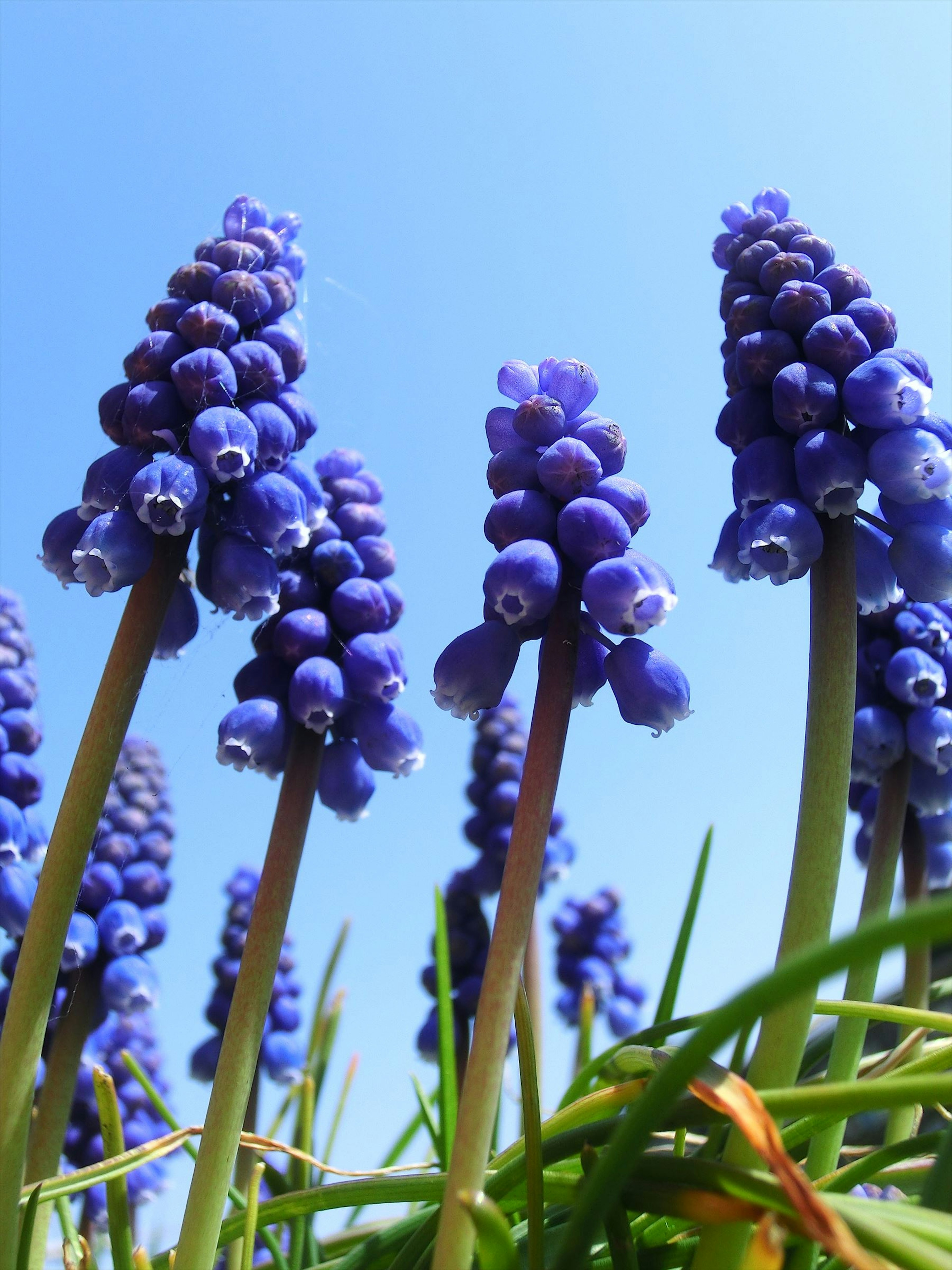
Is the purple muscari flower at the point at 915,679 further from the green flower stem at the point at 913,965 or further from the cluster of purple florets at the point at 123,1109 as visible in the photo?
the cluster of purple florets at the point at 123,1109

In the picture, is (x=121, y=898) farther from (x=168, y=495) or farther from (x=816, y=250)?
(x=816, y=250)

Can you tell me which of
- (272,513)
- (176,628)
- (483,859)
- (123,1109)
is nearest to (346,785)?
(176,628)

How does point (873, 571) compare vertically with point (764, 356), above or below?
below

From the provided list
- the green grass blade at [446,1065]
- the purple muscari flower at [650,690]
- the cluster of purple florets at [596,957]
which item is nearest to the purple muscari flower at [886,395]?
the purple muscari flower at [650,690]

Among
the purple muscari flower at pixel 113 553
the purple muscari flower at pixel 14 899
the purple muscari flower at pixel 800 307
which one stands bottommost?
the purple muscari flower at pixel 14 899

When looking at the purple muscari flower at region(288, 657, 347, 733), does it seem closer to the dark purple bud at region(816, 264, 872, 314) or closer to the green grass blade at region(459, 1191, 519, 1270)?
the green grass blade at region(459, 1191, 519, 1270)

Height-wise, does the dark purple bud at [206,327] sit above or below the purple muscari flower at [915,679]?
above
